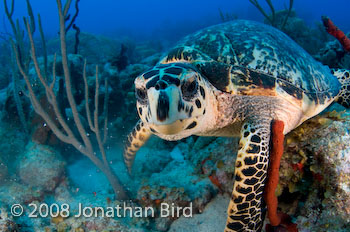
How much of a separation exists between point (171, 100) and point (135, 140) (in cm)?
201

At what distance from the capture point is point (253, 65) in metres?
2.26

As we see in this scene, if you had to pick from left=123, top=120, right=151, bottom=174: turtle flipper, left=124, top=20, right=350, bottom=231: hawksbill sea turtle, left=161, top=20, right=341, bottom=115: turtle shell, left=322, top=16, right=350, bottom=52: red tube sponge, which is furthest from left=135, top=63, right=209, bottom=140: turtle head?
left=322, top=16, right=350, bottom=52: red tube sponge

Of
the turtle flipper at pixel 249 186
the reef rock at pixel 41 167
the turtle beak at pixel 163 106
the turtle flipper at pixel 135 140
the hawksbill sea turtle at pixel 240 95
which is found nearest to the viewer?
the turtle beak at pixel 163 106

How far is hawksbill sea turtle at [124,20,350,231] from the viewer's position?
1.60 meters

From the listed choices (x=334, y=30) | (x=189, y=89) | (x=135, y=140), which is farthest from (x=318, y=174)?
(x=334, y=30)

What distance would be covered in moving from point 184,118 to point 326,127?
1.36 meters

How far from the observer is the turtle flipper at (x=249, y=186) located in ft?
5.81

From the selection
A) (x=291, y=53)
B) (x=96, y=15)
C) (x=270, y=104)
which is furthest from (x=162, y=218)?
(x=96, y=15)

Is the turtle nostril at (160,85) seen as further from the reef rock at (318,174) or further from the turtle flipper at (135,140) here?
the turtle flipper at (135,140)

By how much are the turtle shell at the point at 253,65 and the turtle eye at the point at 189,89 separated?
541 millimetres

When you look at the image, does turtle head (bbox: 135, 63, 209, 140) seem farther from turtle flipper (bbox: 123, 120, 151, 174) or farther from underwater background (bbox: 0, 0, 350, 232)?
turtle flipper (bbox: 123, 120, 151, 174)

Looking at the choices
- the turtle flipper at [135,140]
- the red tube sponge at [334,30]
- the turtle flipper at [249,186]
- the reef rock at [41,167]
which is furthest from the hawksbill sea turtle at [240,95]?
the reef rock at [41,167]

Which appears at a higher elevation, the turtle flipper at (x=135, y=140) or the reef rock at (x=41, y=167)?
the turtle flipper at (x=135, y=140)

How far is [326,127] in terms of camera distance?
193 centimetres
